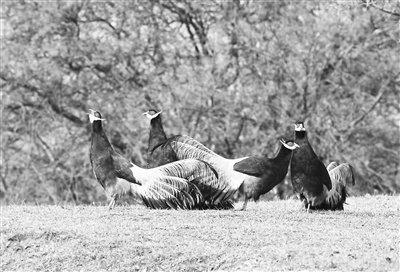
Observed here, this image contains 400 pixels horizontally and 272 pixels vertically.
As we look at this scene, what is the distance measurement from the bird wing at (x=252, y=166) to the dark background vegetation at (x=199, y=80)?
1131 cm

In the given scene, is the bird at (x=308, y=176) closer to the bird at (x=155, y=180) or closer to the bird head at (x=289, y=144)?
the bird head at (x=289, y=144)

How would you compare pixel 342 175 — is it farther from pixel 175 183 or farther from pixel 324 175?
pixel 175 183

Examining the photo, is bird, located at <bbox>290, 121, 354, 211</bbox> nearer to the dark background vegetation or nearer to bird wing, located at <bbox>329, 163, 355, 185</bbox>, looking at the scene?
bird wing, located at <bbox>329, 163, 355, 185</bbox>

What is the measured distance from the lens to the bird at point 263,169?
1362 cm

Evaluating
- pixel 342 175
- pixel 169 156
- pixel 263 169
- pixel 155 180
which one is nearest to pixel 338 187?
pixel 342 175

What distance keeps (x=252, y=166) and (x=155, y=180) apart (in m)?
1.45

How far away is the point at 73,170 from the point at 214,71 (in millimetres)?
4999

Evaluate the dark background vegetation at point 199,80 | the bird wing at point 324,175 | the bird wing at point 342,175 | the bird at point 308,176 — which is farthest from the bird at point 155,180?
the dark background vegetation at point 199,80

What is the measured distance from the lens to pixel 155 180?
45.0 feet

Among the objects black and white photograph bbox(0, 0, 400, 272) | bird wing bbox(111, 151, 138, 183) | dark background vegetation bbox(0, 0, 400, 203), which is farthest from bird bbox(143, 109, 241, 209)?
dark background vegetation bbox(0, 0, 400, 203)

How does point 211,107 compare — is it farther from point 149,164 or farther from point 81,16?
point 149,164

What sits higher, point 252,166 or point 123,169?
point 252,166

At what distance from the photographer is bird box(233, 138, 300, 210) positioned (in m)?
13.6

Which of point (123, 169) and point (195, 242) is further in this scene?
point (123, 169)
